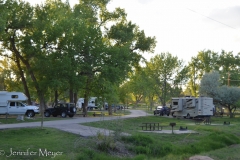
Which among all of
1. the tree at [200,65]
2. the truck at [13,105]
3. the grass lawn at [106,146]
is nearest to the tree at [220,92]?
the tree at [200,65]

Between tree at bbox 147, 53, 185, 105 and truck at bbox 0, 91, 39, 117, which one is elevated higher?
tree at bbox 147, 53, 185, 105

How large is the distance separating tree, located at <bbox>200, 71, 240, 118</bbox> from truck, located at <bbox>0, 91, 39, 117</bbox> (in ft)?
98.2

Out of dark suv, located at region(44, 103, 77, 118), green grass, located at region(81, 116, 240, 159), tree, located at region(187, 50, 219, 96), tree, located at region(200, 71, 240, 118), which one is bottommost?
green grass, located at region(81, 116, 240, 159)

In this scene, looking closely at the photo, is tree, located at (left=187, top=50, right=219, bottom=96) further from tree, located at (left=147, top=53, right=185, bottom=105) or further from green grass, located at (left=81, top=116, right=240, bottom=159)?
green grass, located at (left=81, top=116, right=240, bottom=159)

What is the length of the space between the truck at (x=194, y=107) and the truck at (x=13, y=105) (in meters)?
18.9

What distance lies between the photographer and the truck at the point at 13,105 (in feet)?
118

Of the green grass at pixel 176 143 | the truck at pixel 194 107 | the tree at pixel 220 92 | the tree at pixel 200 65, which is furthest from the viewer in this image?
the tree at pixel 200 65

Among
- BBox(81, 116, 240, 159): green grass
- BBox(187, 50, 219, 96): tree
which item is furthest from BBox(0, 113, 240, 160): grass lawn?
BBox(187, 50, 219, 96): tree

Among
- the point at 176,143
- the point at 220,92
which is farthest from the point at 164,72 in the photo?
the point at 176,143

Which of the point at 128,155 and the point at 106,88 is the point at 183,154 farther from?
the point at 106,88

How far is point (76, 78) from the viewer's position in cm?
3856

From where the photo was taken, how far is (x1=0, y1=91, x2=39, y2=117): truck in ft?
118

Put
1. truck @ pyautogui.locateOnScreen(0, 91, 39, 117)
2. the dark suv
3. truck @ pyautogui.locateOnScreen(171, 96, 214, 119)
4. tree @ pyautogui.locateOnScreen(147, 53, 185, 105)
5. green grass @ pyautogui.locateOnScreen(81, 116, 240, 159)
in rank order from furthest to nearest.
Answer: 1. tree @ pyautogui.locateOnScreen(147, 53, 185, 105)
2. truck @ pyautogui.locateOnScreen(171, 96, 214, 119)
3. the dark suv
4. truck @ pyautogui.locateOnScreen(0, 91, 39, 117)
5. green grass @ pyautogui.locateOnScreen(81, 116, 240, 159)

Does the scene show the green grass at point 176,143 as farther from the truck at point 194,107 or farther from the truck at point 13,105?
the truck at point 13,105
